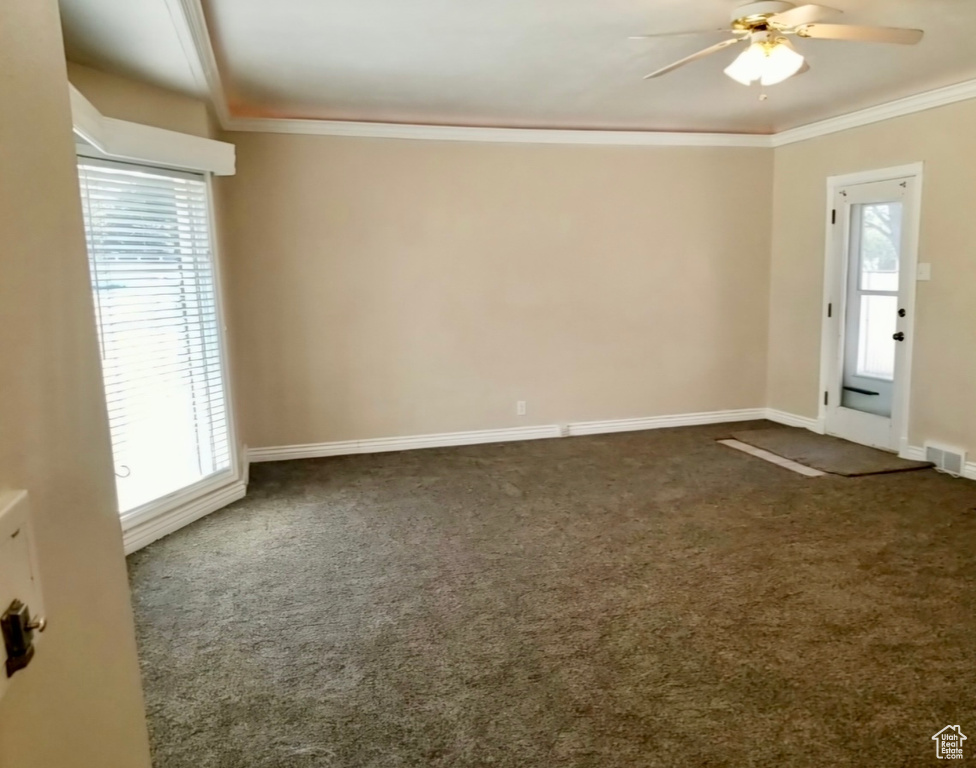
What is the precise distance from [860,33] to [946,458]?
3021mm

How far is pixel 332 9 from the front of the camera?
2873 mm

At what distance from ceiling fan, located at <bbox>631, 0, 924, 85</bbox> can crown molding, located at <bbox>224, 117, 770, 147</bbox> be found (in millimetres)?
2242

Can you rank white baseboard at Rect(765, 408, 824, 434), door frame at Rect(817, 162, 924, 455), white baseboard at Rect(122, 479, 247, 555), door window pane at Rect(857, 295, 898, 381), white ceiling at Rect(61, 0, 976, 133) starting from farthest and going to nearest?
1. white baseboard at Rect(765, 408, 824, 434)
2. door window pane at Rect(857, 295, 898, 381)
3. door frame at Rect(817, 162, 924, 455)
4. white baseboard at Rect(122, 479, 247, 555)
5. white ceiling at Rect(61, 0, 976, 133)

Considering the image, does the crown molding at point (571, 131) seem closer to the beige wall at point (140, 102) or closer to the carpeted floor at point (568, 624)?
the beige wall at point (140, 102)

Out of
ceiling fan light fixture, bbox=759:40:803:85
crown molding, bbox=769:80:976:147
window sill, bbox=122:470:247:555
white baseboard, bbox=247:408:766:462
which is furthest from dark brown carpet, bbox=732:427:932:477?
window sill, bbox=122:470:247:555

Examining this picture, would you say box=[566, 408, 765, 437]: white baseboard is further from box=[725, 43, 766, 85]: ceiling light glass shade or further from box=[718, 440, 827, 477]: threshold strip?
box=[725, 43, 766, 85]: ceiling light glass shade

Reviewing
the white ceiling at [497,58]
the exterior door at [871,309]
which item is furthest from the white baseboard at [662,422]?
the white ceiling at [497,58]

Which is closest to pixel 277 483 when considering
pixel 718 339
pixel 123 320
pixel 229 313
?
pixel 229 313

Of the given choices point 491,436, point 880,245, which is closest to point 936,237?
point 880,245

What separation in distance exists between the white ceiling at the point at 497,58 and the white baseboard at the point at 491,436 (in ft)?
7.98

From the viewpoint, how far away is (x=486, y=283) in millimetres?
5277

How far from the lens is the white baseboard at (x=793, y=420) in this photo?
18.2 ft

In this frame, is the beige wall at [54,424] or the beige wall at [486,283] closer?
the beige wall at [54,424]

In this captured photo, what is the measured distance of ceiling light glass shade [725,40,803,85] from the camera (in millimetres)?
2914
